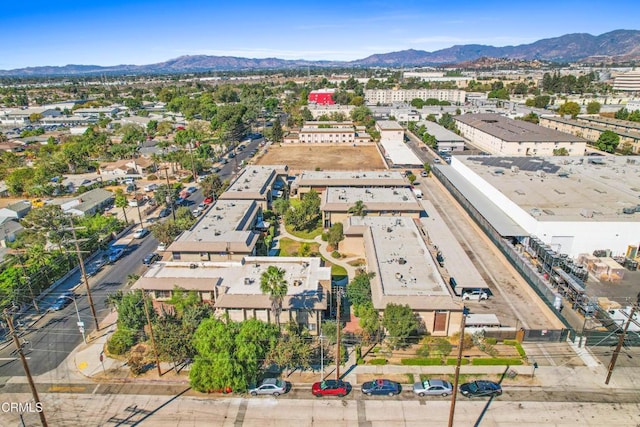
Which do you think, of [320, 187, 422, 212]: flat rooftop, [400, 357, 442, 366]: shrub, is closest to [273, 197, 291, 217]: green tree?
[320, 187, 422, 212]: flat rooftop

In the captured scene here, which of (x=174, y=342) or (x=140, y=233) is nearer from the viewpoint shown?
(x=174, y=342)

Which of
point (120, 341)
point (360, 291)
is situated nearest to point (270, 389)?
point (360, 291)

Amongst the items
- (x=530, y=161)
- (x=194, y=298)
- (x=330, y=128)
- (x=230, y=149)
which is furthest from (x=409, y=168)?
(x=194, y=298)

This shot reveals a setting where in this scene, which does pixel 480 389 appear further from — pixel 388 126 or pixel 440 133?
pixel 388 126

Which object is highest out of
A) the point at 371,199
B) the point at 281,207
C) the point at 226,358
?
the point at 371,199

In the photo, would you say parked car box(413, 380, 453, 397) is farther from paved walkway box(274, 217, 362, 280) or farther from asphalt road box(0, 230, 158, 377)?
asphalt road box(0, 230, 158, 377)

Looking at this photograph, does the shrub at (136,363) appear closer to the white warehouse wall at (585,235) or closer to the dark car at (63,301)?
the dark car at (63,301)

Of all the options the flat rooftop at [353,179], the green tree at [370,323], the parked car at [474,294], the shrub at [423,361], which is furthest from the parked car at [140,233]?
the parked car at [474,294]

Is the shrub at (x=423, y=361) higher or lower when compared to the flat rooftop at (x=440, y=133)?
lower
